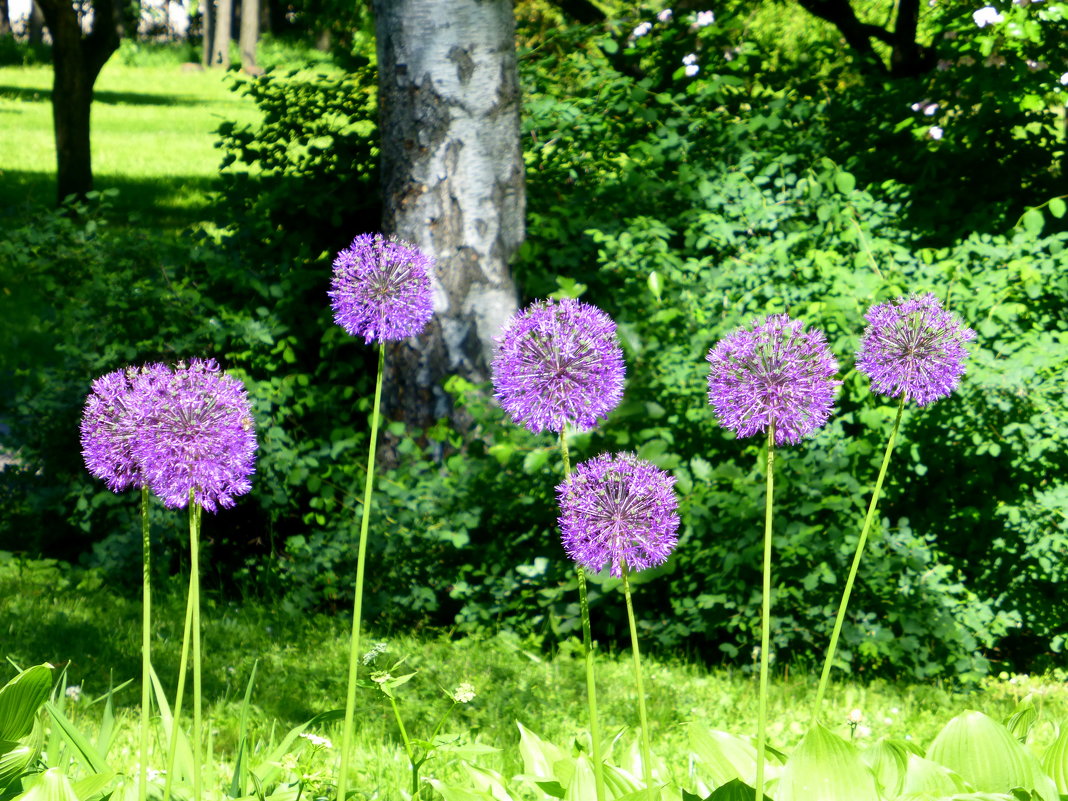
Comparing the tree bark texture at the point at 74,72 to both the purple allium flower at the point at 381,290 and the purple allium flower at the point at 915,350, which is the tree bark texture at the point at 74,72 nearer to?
the purple allium flower at the point at 381,290

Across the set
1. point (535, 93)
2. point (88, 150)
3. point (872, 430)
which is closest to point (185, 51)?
point (88, 150)

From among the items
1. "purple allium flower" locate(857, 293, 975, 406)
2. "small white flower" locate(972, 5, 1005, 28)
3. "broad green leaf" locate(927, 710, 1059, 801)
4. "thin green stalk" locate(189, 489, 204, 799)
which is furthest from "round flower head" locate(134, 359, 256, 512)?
"small white flower" locate(972, 5, 1005, 28)

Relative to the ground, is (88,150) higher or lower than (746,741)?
higher

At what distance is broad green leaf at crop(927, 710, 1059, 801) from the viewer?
258 centimetres

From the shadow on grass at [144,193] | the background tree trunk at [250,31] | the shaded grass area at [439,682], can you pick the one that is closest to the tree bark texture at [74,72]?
the shadow on grass at [144,193]

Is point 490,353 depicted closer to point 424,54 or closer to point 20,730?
point 424,54

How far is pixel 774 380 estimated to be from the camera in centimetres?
197

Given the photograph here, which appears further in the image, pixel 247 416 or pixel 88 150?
pixel 88 150

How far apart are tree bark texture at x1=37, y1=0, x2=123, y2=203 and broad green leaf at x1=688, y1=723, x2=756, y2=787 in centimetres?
1070

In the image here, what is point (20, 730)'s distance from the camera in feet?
8.56

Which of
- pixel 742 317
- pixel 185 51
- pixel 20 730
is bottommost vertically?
pixel 20 730

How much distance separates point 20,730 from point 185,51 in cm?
4952

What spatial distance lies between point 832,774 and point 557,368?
1.06 m

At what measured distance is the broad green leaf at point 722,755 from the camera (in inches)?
103
